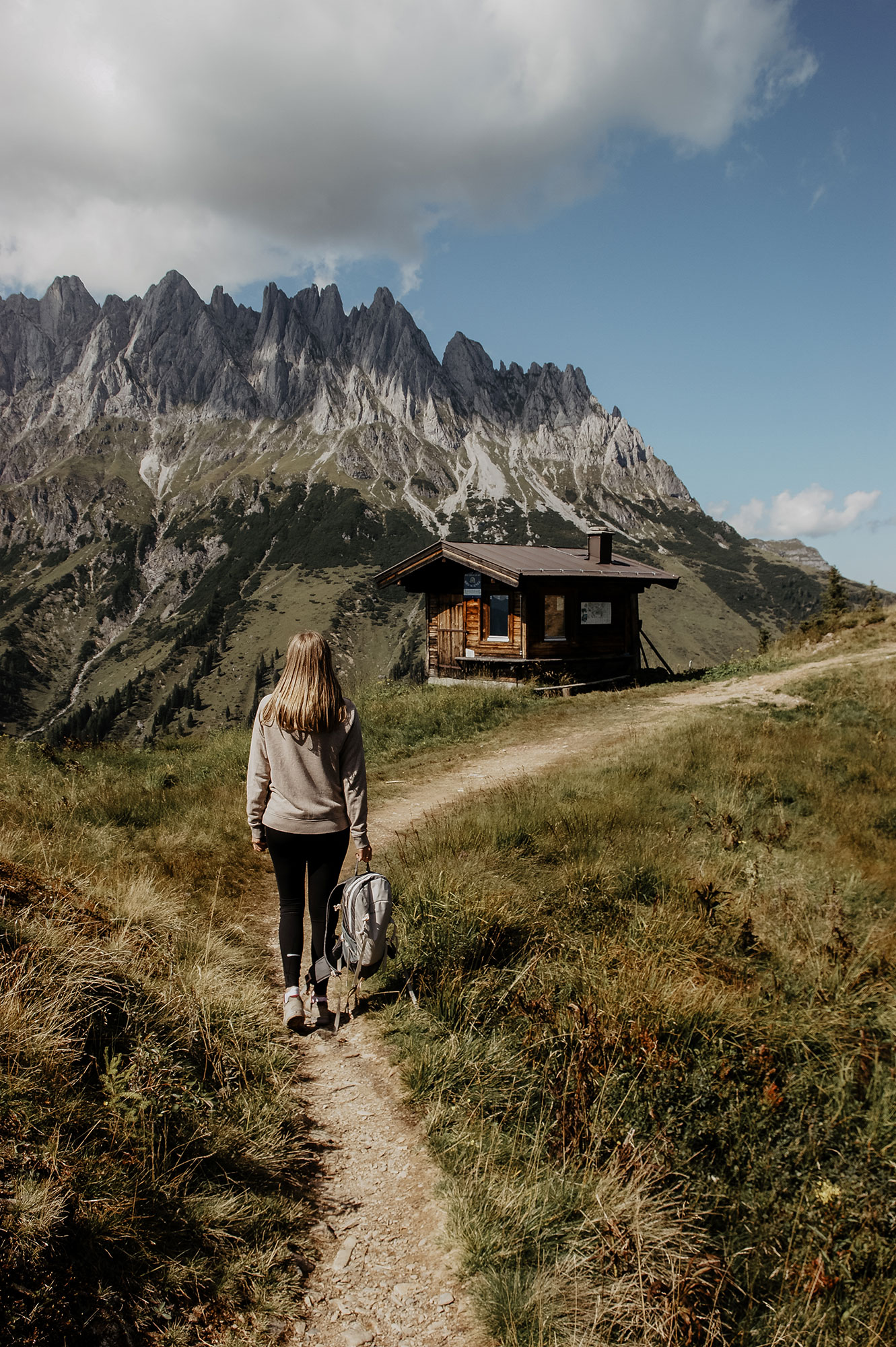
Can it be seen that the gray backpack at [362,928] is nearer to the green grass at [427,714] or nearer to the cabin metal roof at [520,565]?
the green grass at [427,714]

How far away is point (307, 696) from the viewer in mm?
4195

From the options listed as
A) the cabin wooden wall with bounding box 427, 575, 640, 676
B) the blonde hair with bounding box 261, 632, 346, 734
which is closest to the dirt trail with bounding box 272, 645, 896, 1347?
the blonde hair with bounding box 261, 632, 346, 734

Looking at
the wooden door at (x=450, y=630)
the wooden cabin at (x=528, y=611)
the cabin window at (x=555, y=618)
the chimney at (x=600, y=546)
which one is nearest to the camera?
the wooden cabin at (x=528, y=611)

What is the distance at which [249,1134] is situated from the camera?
3186 millimetres

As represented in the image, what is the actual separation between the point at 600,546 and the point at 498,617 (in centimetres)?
539

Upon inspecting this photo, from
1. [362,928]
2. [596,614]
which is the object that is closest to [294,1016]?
[362,928]

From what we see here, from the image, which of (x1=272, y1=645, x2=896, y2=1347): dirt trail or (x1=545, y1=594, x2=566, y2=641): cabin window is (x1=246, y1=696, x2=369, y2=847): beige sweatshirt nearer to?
(x1=272, y1=645, x2=896, y2=1347): dirt trail

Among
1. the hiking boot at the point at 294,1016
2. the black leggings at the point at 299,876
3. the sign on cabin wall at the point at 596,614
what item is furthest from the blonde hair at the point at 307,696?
the sign on cabin wall at the point at 596,614

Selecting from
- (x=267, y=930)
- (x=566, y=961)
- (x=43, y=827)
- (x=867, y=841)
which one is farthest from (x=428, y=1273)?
(x=867, y=841)

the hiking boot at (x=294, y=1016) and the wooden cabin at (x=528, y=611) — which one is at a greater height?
the wooden cabin at (x=528, y=611)

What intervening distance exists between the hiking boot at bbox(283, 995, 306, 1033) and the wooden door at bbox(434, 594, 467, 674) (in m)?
20.0

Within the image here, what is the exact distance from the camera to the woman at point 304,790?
166 inches

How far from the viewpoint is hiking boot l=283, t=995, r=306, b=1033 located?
4.21 meters

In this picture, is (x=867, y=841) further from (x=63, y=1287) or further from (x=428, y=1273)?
(x=63, y=1287)
